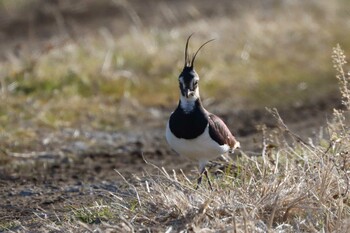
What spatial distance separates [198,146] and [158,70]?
16.8ft

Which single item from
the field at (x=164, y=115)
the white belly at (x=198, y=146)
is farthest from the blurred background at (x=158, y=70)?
the white belly at (x=198, y=146)

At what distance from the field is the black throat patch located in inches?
13.6

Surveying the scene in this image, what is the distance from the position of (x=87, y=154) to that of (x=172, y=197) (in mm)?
3153

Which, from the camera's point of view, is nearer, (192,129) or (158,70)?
(192,129)

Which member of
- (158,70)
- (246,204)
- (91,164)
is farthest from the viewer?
(158,70)

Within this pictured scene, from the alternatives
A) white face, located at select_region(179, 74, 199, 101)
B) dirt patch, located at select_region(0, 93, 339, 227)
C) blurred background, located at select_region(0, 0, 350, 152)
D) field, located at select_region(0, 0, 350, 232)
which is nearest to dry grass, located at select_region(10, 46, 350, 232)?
field, located at select_region(0, 0, 350, 232)

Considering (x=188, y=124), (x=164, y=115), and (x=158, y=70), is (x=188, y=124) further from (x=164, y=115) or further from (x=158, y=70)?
(x=158, y=70)

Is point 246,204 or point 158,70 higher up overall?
point 246,204

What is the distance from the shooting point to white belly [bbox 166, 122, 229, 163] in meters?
6.55

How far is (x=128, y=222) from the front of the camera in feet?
18.3

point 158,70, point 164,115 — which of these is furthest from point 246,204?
point 158,70

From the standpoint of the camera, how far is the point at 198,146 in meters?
Result: 6.57

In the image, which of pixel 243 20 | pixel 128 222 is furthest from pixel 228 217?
pixel 243 20

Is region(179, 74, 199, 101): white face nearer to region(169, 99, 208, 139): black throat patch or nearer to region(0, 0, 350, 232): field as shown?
region(169, 99, 208, 139): black throat patch
